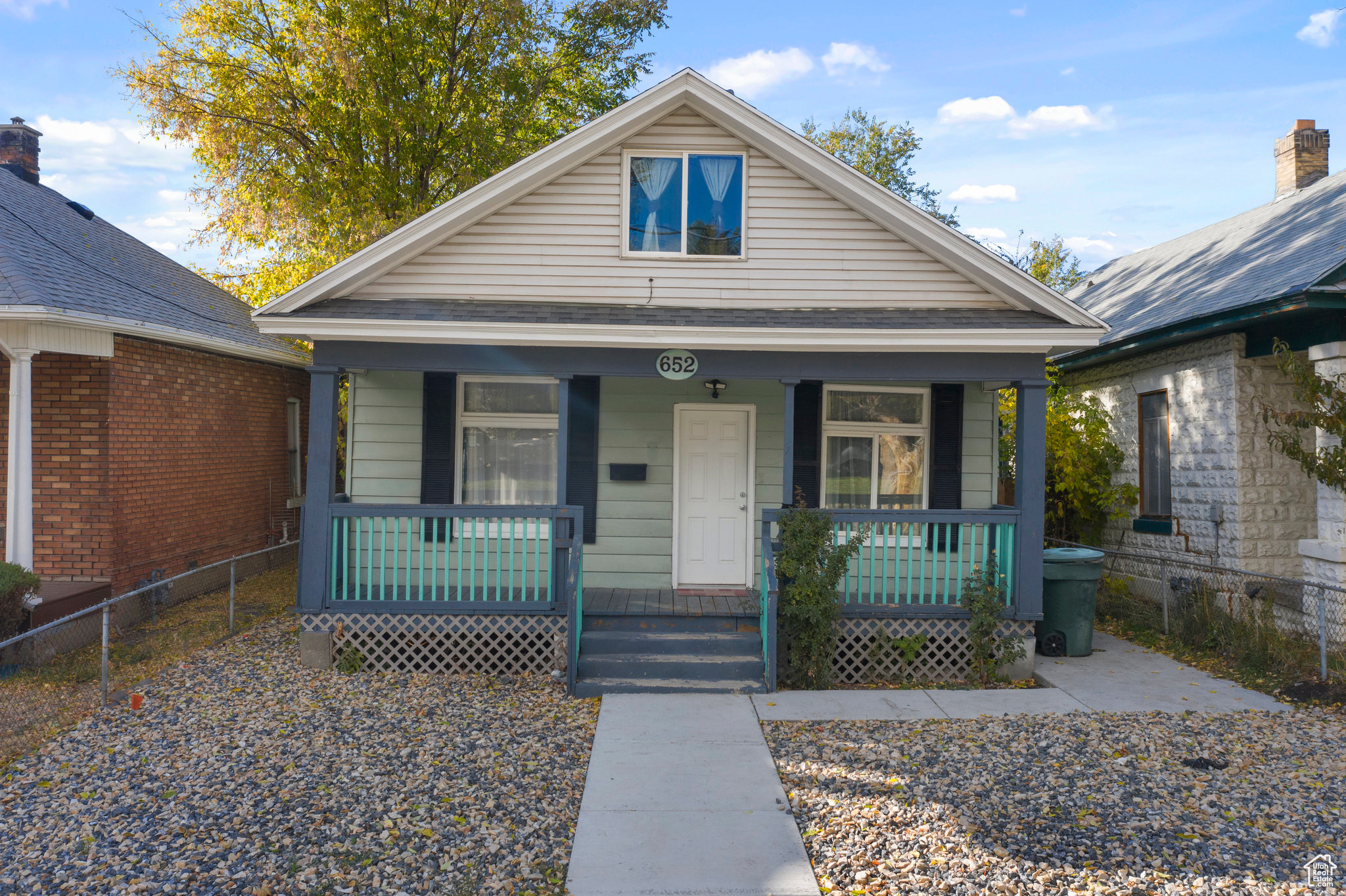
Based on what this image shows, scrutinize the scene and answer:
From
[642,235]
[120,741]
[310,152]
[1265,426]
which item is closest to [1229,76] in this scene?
[1265,426]

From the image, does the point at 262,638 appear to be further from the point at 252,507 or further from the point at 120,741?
the point at 252,507

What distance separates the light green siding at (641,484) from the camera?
8.39m

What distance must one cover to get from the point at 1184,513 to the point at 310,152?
44.7 feet

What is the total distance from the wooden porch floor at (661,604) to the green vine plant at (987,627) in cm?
190

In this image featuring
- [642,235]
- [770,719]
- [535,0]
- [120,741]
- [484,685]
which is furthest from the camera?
[535,0]

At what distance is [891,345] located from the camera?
6.99 meters

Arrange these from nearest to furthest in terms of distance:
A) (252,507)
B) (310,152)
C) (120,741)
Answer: (120,741)
(252,507)
(310,152)

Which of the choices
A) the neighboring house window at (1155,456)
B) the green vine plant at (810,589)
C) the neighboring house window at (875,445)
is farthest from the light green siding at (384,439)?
the neighboring house window at (1155,456)

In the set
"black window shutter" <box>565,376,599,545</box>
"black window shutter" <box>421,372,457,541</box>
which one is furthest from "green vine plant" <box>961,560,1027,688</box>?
"black window shutter" <box>421,372,457,541</box>

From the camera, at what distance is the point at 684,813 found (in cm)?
445

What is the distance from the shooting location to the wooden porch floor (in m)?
7.32

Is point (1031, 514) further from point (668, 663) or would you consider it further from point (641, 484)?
point (641, 484)

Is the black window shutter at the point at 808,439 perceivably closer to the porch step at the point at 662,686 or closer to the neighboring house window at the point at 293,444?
the porch step at the point at 662,686

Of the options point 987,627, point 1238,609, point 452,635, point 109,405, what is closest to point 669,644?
point 452,635
